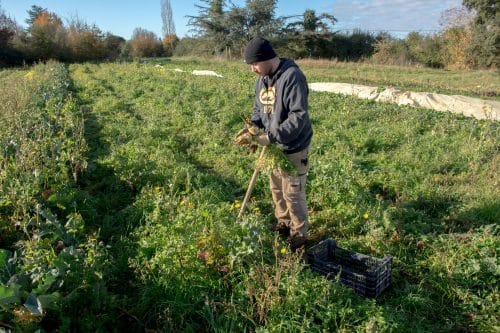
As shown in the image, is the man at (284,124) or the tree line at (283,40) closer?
the man at (284,124)

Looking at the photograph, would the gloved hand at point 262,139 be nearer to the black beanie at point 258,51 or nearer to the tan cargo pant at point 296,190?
the tan cargo pant at point 296,190

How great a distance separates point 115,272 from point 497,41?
1339 inches

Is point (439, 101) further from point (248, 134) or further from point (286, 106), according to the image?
point (248, 134)

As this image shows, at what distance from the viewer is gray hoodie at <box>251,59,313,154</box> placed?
12.5ft

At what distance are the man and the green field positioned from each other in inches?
13.5

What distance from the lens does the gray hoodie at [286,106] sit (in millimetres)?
3798

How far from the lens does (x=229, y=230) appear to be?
144 inches

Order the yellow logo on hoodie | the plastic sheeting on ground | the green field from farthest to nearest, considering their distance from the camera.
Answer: the plastic sheeting on ground
the yellow logo on hoodie
the green field

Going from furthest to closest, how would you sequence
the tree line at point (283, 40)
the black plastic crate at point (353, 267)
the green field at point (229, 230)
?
the tree line at point (283, 40) < the black plastic crate at point (353, 267) < the green field at point (229, 230)

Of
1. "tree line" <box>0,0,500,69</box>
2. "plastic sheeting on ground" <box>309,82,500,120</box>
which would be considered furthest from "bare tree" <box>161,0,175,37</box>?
"plastic sheeting on ground" <box>309,82,500,120</box>

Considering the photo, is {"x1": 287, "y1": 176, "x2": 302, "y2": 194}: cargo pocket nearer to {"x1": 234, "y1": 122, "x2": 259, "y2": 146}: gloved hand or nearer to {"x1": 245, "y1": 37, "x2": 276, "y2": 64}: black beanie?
{"x1": 234, "y1": 122, "x2": 259, "y2": 146}: gloved hand

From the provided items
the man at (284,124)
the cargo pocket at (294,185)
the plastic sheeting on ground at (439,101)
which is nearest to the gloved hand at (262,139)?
the man at (284,124)

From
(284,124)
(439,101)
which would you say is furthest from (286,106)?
(439,101)

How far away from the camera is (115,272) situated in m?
3.80
